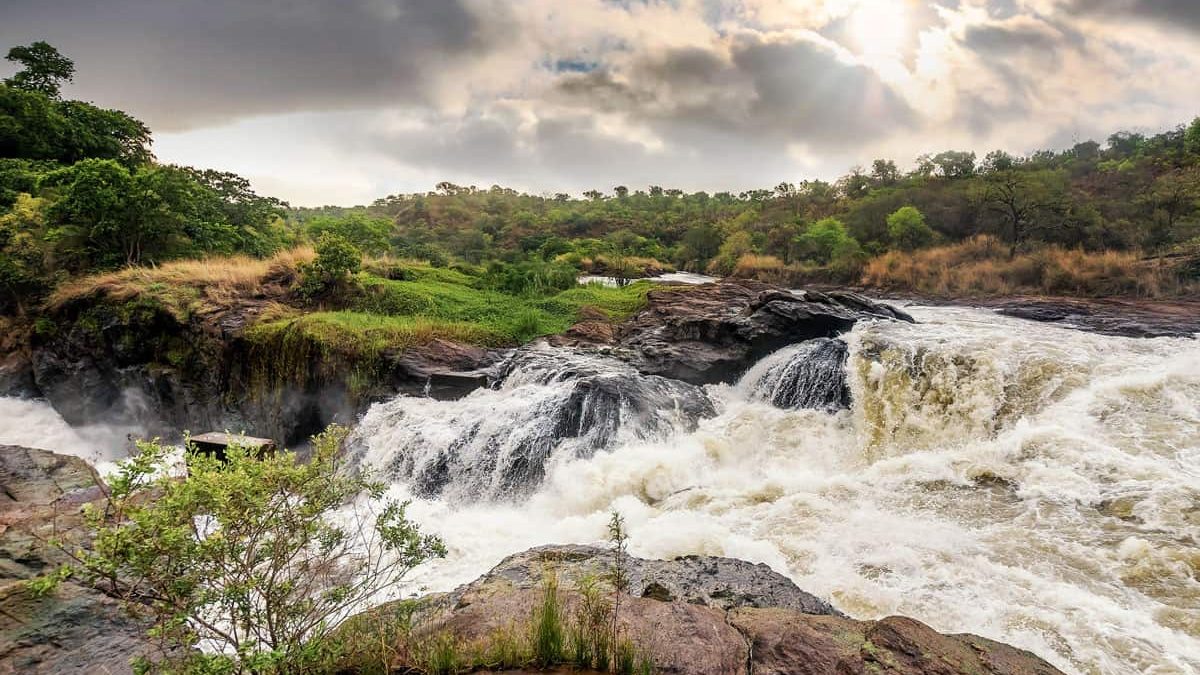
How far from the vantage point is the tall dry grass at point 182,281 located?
1289 cm

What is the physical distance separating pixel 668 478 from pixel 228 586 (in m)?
6.00

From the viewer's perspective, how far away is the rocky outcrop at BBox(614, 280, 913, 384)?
37.1 feet

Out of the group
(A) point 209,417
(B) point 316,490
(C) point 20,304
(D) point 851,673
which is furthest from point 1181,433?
(C) point 20,304

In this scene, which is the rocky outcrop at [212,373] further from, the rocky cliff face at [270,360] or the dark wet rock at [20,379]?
the dark wet rock at [20,379]

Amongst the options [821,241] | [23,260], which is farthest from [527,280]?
[821,241]

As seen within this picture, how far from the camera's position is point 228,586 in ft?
8.45

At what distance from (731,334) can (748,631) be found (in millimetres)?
8791

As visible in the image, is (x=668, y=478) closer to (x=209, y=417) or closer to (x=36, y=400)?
(x=209, y=417)

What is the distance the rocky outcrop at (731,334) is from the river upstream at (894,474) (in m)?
0.59

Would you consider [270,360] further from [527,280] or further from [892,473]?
[892,473]

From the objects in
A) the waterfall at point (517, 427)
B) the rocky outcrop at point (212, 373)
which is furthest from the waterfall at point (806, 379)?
the rocky outcrop at point (212, 373)

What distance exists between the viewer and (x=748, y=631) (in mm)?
3475

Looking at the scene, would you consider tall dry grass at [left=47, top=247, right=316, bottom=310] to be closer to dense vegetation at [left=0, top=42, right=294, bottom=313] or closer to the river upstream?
dense vegetation at [left=0, top=42, right=294, bottom=313]

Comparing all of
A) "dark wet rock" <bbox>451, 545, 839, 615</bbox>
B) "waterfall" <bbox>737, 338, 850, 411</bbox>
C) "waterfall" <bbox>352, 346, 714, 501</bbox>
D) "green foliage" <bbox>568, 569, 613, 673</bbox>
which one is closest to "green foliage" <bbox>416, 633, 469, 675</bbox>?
"green foliage" <bbox>568, 569, 613, 673</bbox>
